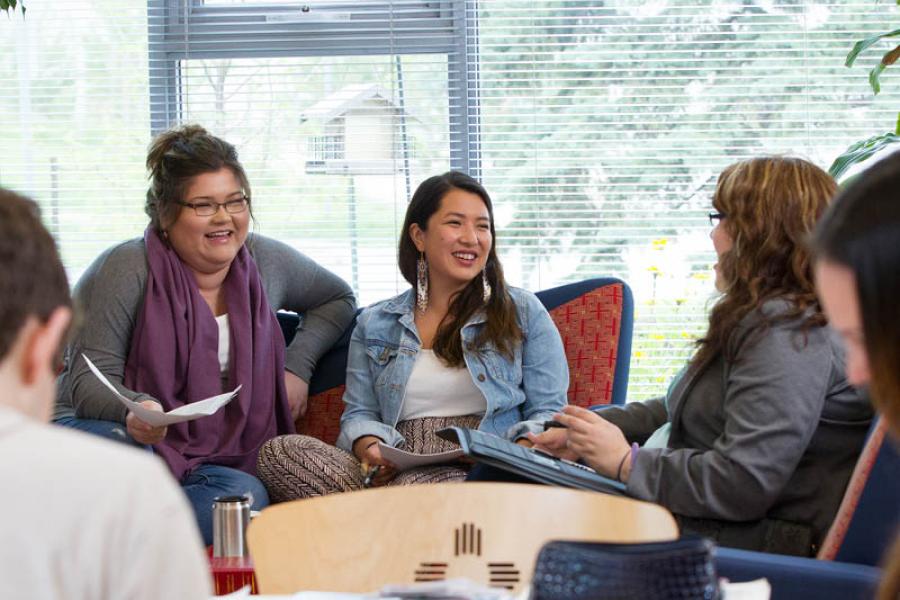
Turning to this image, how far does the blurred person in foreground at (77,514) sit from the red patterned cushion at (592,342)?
2.51 metres

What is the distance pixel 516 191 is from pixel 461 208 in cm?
91

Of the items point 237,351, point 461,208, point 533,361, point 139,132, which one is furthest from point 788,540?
point 139,132

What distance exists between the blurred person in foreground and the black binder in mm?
1279

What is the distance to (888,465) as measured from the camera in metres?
1.77

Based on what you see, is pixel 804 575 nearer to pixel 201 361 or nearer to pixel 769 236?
pixel 769 236

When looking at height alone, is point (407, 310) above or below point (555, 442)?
above

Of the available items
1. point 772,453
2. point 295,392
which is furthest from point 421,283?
point 772,453

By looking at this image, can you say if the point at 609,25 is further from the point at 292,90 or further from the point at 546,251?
the point at 292,90

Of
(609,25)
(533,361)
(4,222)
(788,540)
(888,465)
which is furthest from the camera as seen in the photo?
(609,25)

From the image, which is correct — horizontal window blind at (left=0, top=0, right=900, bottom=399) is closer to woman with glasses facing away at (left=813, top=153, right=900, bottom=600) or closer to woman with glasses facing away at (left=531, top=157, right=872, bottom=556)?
woman with glasses facing away at (left=531, top=157, right=872, bottom=556)

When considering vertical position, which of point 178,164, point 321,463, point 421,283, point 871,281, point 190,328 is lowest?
point 321,463

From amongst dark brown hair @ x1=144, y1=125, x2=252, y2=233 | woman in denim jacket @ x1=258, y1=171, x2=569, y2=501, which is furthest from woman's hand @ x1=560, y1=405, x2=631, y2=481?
dark brown hair @ x1=144, y1=125, x2=252, y2=233

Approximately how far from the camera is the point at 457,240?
3164 mm

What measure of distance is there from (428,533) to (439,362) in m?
1.51
